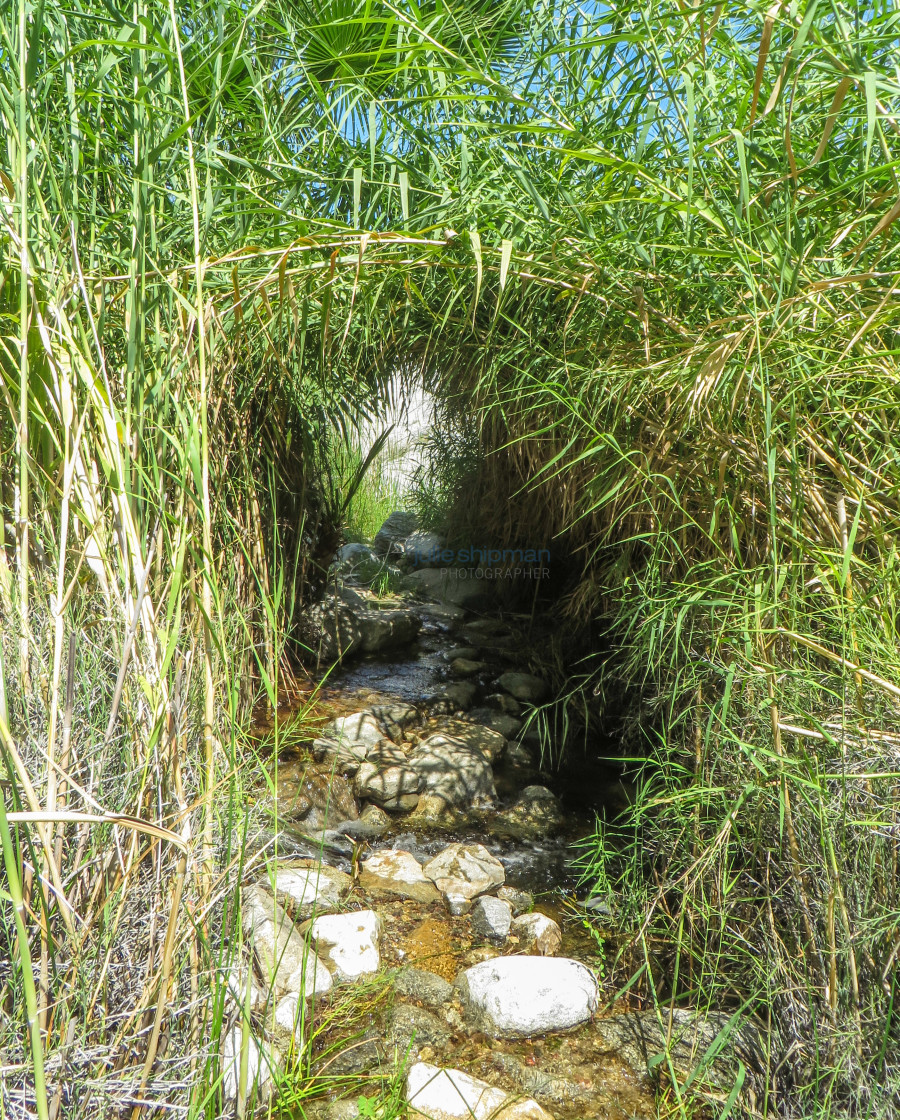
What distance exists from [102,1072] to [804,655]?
55.2 inches

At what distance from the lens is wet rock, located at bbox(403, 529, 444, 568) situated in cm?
560

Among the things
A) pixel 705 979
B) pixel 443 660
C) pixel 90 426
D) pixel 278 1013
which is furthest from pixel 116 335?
pixel 443 660

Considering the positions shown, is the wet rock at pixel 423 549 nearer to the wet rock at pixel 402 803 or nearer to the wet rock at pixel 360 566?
the wet rock at pixel 360 566

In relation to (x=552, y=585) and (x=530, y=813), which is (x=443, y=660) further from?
(x=530, y=813)

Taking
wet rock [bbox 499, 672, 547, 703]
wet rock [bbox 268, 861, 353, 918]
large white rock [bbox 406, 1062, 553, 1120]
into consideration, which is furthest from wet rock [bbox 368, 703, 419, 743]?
large white rock [bbox 406, 1062, 553, 1120]

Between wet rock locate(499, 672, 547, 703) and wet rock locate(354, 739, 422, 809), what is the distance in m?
0.97

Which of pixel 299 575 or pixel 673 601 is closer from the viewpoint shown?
pixel 673 601

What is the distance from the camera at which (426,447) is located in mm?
4664

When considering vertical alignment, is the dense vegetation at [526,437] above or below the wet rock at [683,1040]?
above

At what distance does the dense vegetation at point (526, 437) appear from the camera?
112cm

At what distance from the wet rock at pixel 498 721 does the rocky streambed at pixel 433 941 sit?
10 mm

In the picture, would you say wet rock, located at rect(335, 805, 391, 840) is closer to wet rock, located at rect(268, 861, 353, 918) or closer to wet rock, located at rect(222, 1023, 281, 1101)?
wet rock, located at rect(268, 861, 353, 918)

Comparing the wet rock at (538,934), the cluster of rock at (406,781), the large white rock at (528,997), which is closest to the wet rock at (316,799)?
the cluster of rock at (406,781)

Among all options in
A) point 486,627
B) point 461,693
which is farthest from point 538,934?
point 486,627
